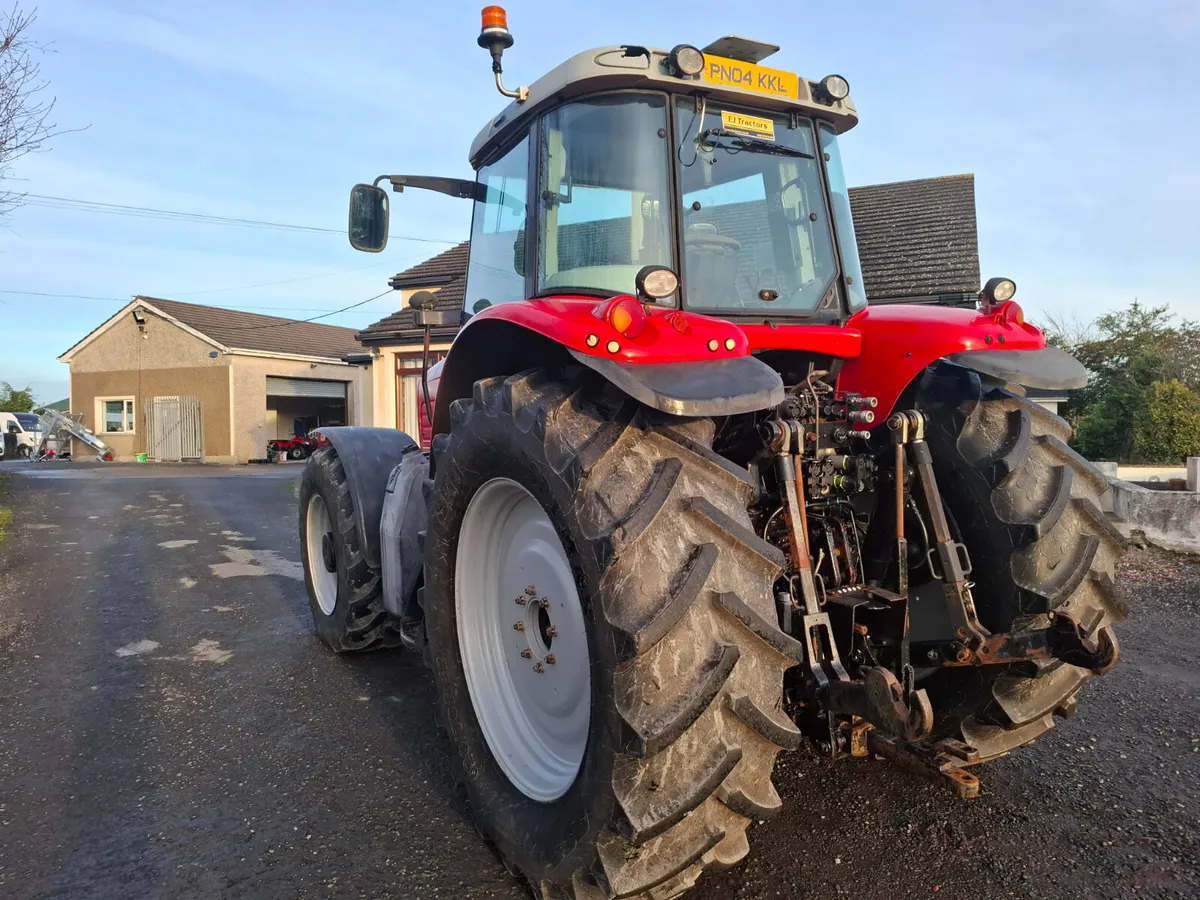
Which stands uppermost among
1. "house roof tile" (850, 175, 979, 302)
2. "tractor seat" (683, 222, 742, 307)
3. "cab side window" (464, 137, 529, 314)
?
"house roof tile" (850, 175, 979, 302)

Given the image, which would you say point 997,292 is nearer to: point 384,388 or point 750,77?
point 750,77

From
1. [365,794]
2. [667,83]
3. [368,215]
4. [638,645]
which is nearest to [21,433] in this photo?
[368,215]

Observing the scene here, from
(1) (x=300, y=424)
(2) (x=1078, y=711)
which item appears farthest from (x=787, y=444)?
(1) (x=300, y=424)

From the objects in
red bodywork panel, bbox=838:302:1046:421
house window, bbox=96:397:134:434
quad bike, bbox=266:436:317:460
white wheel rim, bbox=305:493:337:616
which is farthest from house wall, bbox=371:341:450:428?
house window, bbox=96:397:134:434

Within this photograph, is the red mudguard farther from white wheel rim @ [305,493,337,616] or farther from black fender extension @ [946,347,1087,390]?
white wheel rim @ [305,493,337,616]

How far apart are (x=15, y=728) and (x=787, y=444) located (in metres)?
3.61

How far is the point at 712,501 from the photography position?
6.37 ft

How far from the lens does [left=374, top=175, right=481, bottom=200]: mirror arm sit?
3.81 metres

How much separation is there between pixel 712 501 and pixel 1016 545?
3.61ft

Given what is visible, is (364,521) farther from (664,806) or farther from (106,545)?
(106,545)

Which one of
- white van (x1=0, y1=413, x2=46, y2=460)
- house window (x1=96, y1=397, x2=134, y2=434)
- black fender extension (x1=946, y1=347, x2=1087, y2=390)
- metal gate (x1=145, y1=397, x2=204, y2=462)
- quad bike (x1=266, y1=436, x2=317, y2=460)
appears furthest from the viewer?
white van (x1=0, y1=413, x2=46, y2=460)

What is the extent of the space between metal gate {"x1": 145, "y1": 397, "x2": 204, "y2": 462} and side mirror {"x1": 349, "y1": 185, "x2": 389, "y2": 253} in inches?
1061

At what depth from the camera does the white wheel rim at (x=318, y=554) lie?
4859 millimetres

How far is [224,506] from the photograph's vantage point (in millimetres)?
12359
